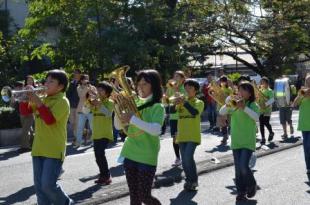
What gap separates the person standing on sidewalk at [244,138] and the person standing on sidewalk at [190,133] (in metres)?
0.62

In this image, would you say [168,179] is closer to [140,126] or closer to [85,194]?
[85,194]

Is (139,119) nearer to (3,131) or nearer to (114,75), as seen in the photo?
(114,75)

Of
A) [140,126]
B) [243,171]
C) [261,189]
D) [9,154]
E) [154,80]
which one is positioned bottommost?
[261,189]

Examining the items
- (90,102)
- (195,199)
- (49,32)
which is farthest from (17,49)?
(195,199)

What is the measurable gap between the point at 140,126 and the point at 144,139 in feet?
0.79

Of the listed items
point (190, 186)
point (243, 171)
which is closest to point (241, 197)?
point (243, 171)

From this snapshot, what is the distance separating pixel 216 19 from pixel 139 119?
26980 mm

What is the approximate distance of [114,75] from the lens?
590cm

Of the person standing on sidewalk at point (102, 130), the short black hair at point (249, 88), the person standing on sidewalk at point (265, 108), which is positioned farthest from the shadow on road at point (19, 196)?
the person standing on sidewalk at point (265, 108)

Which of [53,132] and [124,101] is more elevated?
[124,101]

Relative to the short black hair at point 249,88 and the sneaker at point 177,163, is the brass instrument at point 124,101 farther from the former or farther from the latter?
the sneaker at point 177,163

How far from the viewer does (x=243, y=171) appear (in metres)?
7.67

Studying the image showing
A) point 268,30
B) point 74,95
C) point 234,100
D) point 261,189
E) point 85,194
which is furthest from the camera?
point 268,30

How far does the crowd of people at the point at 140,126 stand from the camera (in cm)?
557
